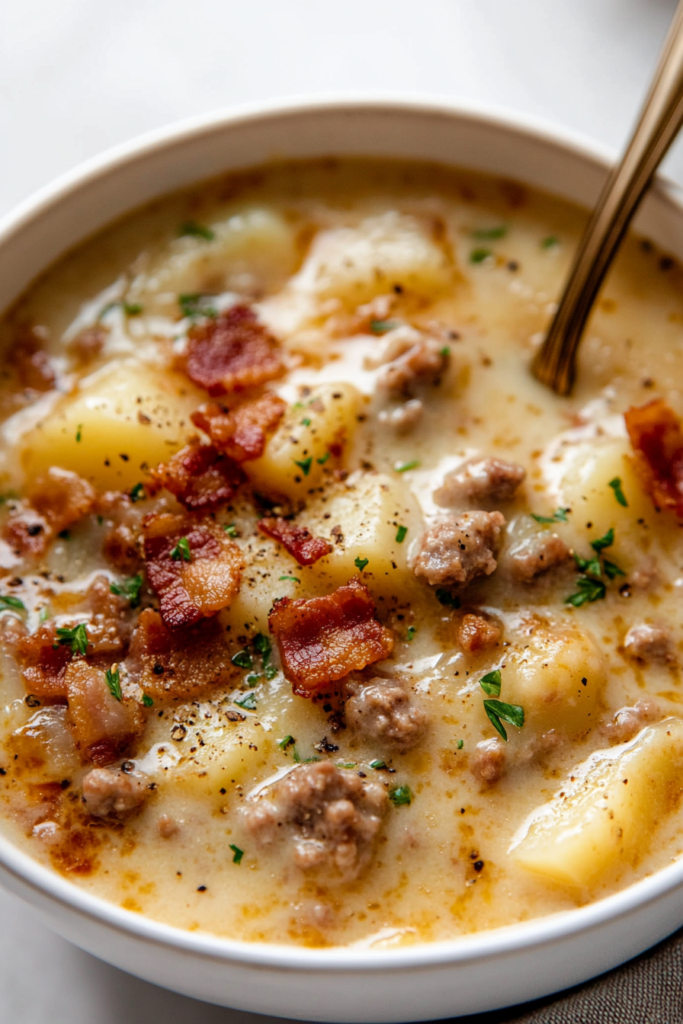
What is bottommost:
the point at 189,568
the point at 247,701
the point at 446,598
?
the point at 247,701

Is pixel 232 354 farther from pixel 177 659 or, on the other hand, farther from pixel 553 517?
pixel 553 517

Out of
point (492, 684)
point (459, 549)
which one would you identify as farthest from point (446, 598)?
point (492, 684)

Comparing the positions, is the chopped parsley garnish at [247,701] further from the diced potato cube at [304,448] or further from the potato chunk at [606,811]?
the potato chunk at [606,811]

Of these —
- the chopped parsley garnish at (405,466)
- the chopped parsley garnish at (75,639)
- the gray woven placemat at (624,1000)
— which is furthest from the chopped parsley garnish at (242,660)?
the gray woven placemat at (624,1000)

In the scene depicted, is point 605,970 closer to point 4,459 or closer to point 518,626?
point 518,626

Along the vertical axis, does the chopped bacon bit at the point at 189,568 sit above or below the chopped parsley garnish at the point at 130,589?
above

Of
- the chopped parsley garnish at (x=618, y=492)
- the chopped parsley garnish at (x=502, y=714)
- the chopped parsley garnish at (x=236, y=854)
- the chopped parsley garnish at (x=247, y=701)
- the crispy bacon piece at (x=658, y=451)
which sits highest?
the crispy bacon piece at (x=658, y=451)

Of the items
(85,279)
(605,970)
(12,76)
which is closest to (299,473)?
(85,279)
